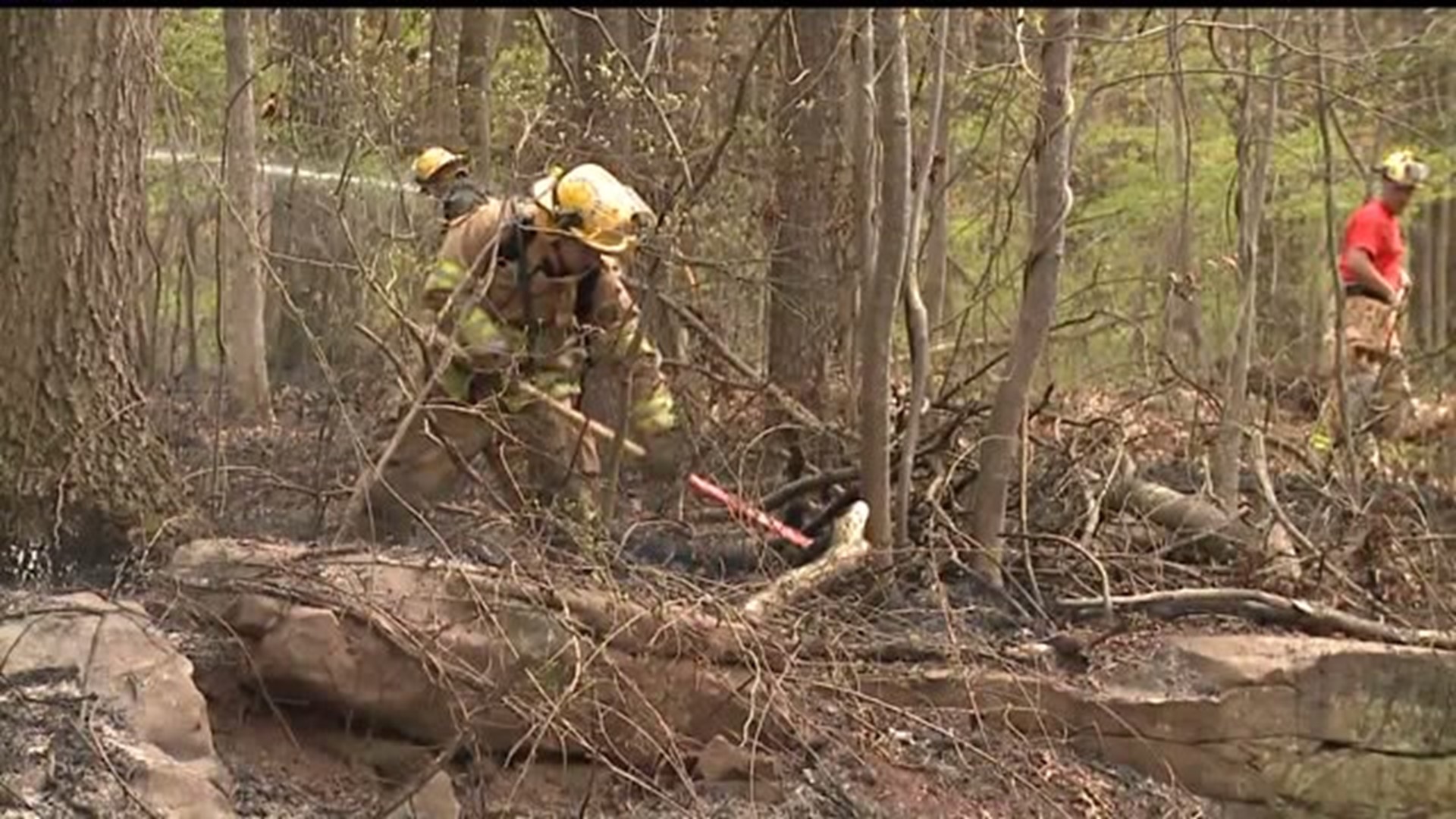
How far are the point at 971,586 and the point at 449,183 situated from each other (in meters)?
2.29

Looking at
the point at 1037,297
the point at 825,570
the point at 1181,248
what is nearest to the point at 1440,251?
the point at 1181,248

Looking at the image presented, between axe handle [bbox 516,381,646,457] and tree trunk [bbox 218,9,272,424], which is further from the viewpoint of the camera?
tree trunk [bbox 218,9,272,424]

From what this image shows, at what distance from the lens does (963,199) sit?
13719mm

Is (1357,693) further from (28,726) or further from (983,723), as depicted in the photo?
(28,726)

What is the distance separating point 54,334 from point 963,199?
376 inches

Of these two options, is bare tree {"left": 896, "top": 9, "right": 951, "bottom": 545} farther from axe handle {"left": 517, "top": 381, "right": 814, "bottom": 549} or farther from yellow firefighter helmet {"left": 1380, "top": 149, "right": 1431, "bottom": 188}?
yellow firefighter helmet {"left": 1380, "top": 149, "right": 1431, "bottom": 188}

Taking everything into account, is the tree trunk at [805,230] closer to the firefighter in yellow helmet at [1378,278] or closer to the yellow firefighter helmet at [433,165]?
the yellow firefighter helmet at [433,165]

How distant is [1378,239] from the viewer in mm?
9039

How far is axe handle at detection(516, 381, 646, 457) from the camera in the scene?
241 inches

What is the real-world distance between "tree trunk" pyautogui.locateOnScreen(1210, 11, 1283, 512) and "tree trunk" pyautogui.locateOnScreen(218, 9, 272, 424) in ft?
15.5

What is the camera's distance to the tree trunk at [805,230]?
757 cm

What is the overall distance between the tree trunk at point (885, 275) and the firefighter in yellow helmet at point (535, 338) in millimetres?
796

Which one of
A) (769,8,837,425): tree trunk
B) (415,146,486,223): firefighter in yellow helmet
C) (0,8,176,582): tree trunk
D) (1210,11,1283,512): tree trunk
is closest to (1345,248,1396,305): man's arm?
(1210,11,1283,512): tree trunk

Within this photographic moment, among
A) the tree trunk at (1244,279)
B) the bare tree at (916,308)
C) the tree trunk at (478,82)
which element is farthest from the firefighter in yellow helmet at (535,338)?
the tree trunk at (1244,279)
